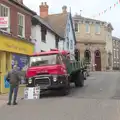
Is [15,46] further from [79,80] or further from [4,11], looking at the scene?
[79,80]

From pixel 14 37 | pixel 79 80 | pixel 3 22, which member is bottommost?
pixel 79 80

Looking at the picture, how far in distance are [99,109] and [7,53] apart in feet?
33.2

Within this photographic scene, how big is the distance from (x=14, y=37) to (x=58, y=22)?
21.9 metres

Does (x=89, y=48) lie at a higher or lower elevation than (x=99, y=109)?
higher

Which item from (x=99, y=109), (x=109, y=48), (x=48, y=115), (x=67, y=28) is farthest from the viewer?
(x=109, y=48)

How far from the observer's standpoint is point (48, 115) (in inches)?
500

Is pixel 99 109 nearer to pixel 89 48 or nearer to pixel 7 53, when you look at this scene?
pixel 7 53

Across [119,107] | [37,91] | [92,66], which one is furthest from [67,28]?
[119,107]

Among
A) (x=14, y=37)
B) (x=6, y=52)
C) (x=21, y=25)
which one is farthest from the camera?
(x=21, y=25)

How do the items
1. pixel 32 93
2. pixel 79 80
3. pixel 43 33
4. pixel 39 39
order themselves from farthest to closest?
1. pixel 43 33
2. pixel 39 39
3. pixel 79 80
4. pixel 32 93

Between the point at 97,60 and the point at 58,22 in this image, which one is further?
the point at 97,60

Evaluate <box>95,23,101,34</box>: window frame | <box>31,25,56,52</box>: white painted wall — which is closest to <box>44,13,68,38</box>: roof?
<box>31,25,56,52</box>: white painted wall

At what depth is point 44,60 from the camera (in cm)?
1961

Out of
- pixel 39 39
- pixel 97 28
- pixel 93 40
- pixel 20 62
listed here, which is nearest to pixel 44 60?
pixel 20 62
